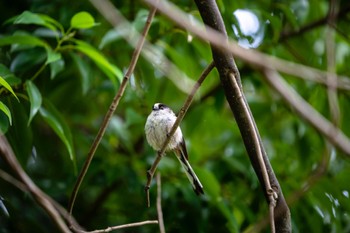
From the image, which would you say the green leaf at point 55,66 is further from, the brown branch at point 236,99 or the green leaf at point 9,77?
the brown branch at point 236,99

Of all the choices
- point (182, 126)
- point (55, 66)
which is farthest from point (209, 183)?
point (55, 66)

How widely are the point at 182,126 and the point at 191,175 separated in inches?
45.7

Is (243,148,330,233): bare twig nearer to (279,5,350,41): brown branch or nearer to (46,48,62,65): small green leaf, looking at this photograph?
(46,48,62,65): small green leaf

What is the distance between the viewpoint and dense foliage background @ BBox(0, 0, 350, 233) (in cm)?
424

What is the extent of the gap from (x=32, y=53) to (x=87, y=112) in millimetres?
1667

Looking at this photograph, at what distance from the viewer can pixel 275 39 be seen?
4.51 metres

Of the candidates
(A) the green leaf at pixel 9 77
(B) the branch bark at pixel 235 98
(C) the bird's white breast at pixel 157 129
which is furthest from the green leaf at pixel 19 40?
(B) the branch bark at pixel 235 98

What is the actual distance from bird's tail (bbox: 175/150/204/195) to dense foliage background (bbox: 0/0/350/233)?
0.10m

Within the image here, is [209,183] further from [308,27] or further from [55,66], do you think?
[308,27]

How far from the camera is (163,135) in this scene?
431 cm

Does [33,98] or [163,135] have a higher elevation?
[33,98]

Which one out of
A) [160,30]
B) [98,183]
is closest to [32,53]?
[160,30]

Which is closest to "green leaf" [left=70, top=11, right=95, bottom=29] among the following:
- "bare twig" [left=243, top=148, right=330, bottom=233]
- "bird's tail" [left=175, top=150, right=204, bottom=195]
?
"bird's tail" [left=175, top=150, right=204, bottom=195]

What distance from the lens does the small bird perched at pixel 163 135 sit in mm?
4137
